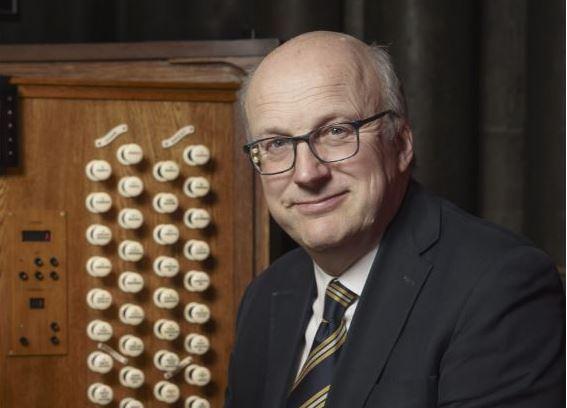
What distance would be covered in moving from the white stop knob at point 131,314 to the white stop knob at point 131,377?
6.4 inches

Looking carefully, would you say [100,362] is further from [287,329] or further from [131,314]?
[287,329]

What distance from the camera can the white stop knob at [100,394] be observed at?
3057mm

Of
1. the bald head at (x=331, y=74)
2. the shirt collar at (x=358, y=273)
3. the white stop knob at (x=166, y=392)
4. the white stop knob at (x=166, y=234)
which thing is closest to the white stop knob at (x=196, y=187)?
the white stop knob at (x=166, y=234)

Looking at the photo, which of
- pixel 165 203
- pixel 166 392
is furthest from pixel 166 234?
pixel 166 392

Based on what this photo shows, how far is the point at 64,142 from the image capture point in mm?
3049

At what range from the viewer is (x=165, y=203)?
305cm

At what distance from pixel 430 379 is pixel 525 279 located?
1.03 feet

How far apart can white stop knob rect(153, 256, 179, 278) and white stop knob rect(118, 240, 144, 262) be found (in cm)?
7

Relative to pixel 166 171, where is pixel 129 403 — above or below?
below

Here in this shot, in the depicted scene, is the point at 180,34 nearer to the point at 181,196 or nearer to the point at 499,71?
the point at 181,196

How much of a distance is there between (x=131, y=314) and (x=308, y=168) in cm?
119

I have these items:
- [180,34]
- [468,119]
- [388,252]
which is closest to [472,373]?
[388,252]

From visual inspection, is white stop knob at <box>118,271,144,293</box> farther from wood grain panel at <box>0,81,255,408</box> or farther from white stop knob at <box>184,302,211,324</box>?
white stop knob at <box>184,302,211,324</box>

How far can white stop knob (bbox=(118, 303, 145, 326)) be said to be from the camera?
10.0 feet
